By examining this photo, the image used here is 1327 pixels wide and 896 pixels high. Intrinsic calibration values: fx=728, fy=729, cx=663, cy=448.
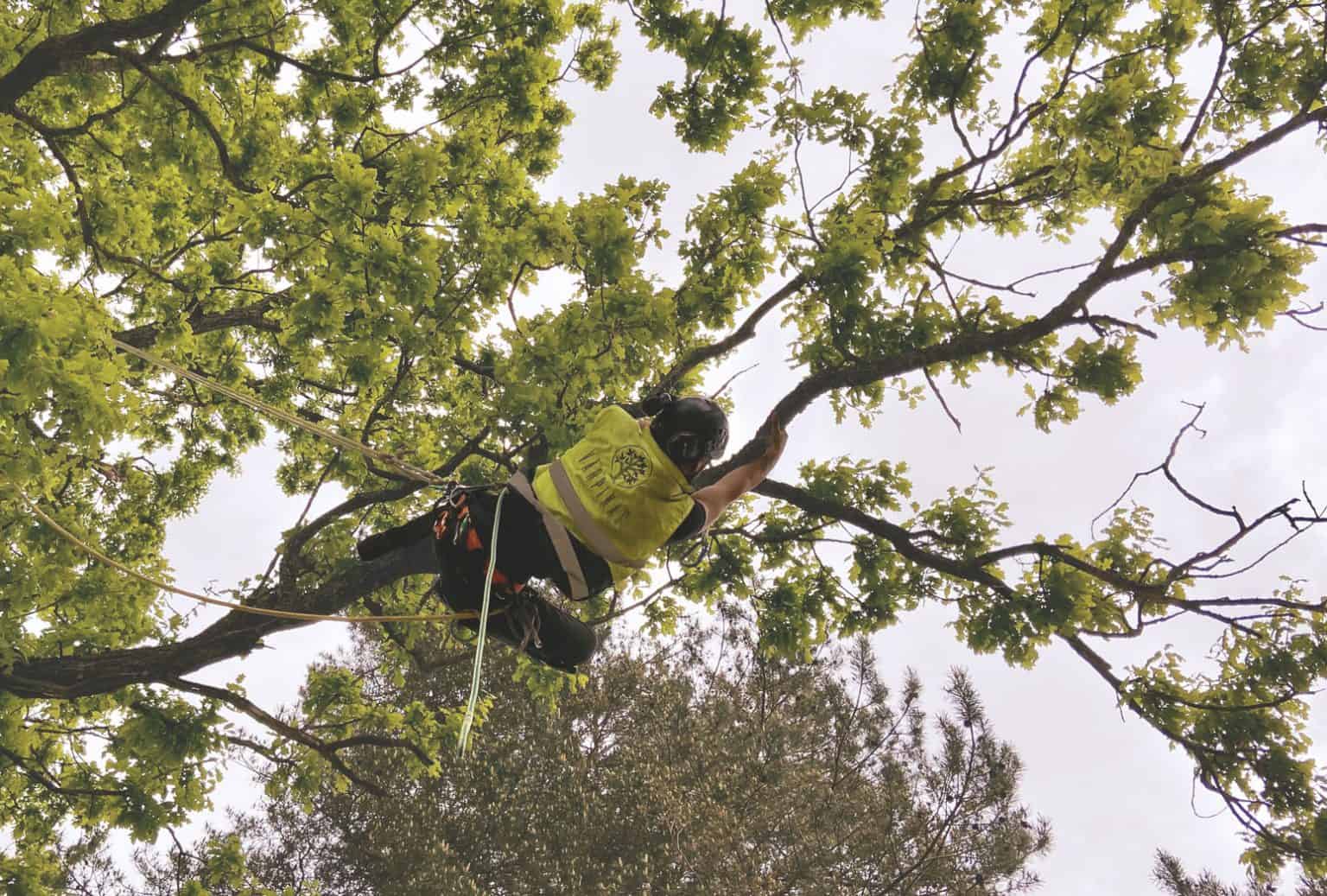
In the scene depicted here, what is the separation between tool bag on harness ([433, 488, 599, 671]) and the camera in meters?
3.79

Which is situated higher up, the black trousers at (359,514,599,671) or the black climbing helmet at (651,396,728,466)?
the black climbing helmet at (651,396,728,466)

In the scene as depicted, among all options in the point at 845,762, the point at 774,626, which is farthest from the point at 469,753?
the point at 774,626

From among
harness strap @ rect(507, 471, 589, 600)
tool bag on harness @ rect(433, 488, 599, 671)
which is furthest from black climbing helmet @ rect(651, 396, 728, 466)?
tool bag on harness @ rect(433, 488, 599, 671)

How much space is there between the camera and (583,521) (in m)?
3.60

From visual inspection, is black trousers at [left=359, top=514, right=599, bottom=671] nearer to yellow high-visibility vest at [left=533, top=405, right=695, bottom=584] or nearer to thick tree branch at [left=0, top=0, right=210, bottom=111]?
yellow high-visibility vest at [left=533, top=405, right=695, bottom=584]

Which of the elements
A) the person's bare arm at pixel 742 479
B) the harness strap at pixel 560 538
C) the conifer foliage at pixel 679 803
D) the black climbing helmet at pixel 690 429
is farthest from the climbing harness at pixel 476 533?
the conifer foliage at pixel 679 803

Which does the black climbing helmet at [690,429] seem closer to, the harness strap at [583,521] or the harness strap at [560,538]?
the harness strap at [583,521]

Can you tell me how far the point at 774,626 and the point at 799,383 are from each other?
8.05 ft

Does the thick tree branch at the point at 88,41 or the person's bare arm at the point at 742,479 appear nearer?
the person's bare arm at the point at 742,479

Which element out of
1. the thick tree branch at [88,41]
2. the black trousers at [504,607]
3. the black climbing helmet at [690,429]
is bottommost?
the black trousers at [504,607]

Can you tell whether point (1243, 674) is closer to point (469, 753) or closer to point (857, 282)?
point (857, 282)

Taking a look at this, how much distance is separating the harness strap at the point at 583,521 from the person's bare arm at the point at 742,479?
1.94 ft

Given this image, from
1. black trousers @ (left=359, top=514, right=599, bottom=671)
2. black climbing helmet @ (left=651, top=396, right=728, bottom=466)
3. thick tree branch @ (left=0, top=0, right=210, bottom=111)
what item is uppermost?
thick tree branch @ (left=0, top=0, right=210, bottom=111)

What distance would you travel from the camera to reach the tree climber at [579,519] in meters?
3.60
